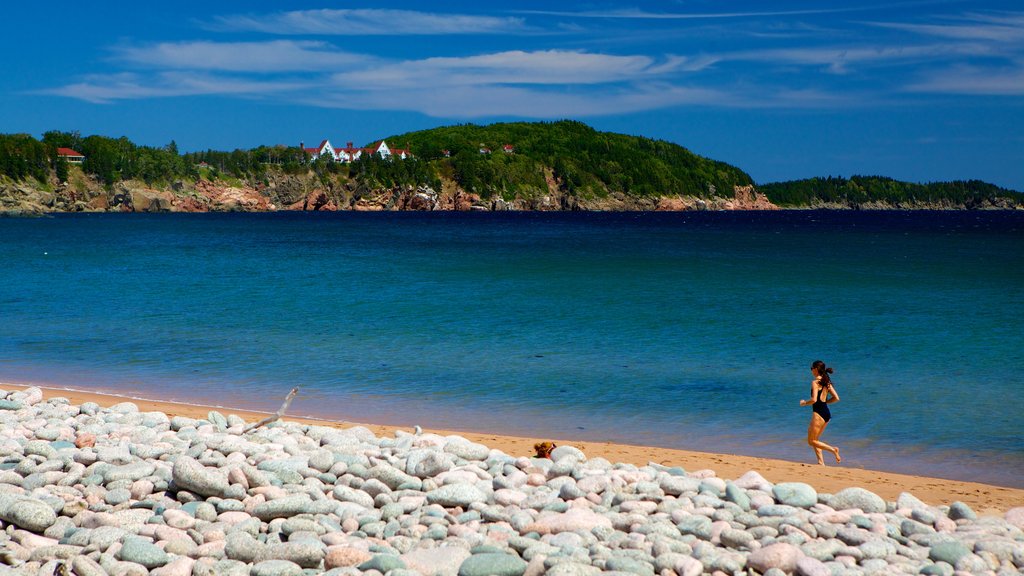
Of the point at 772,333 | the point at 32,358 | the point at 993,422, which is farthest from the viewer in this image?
the point at 772,333

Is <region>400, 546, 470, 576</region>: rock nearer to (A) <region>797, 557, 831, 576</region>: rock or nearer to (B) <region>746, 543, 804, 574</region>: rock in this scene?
(B) <region>746, 543, 804, 574</region>: rock

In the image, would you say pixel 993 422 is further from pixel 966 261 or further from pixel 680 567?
pixel 966 261

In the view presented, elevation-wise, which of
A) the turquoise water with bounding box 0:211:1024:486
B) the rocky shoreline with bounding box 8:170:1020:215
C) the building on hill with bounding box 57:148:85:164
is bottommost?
the turquoise water with bounding box 0:211:1024:486

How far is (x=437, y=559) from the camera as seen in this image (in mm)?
6719

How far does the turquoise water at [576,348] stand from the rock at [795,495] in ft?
14.4

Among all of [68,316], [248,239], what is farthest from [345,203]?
[68,316]

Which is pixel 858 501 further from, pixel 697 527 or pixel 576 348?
pixel 576 348

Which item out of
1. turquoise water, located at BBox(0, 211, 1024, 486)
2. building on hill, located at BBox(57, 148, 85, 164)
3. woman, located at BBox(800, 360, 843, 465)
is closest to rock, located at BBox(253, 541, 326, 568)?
turquoise water, located at BBox(0, 211, 1024, 486)

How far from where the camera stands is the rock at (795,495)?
26.9 ft

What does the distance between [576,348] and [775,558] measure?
1533cm

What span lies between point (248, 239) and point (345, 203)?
4355 inches

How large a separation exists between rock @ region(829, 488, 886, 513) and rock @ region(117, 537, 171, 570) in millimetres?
5686

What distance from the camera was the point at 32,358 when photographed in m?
20.7

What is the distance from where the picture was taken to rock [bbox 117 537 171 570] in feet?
21.7
